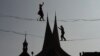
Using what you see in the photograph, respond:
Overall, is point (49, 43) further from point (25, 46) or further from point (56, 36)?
point (25, 46)

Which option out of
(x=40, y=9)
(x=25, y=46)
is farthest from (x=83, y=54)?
(x=25, y=46)

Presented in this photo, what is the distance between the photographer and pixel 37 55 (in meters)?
104

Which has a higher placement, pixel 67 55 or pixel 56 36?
pixel 56 36

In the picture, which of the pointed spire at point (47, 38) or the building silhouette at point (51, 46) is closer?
the building silhouette at point (51, 46)

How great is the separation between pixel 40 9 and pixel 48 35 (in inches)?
2816

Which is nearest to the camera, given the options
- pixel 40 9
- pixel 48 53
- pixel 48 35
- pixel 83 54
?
pixel 40 9

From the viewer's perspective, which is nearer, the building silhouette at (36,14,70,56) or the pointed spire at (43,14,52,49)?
the building silhouette at (36,14,70,56)

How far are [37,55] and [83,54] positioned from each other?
43395mm

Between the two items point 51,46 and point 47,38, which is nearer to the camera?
point 51,46

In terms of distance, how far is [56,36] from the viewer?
103 meters

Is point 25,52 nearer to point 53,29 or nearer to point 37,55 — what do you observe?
point 37,55

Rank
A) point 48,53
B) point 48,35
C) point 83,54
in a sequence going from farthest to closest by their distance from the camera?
point 48,35
point 48,53
point 83,54

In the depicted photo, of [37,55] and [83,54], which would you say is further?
[37,55]

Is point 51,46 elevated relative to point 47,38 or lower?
lower
